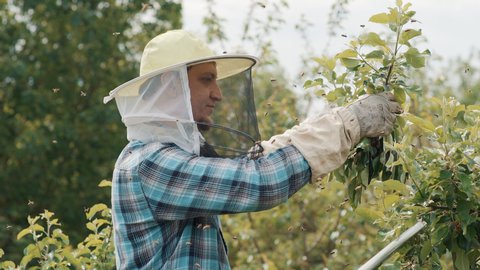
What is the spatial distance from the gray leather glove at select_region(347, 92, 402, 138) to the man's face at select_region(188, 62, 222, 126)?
563 mm

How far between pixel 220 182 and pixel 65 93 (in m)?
13.9

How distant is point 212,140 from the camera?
12.2 feet

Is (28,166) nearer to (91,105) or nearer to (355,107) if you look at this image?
(91,105)

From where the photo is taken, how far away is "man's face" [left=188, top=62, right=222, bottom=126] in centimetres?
363

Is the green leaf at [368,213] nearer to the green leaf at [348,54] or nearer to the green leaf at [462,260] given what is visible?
the green leaf at [462,260]

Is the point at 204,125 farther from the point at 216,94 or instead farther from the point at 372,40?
the point at 372,40

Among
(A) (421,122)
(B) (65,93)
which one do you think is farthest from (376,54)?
(B) (65,93)

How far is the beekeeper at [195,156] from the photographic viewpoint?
3.34 metres

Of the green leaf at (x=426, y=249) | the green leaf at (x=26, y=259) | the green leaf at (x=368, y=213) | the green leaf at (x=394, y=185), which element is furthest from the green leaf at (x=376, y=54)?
the green leaf at (x=26, y=259)

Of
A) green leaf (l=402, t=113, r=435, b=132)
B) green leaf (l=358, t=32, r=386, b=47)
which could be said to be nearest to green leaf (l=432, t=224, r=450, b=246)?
green leaf (l=402, t=113, r=435, b=132)

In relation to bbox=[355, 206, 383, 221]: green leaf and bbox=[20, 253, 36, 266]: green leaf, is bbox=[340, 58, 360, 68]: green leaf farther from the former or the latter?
bbox=[20, 253, 36, 266]: green leaf

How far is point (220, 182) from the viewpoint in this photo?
3338mm

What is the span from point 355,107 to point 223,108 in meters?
0.81

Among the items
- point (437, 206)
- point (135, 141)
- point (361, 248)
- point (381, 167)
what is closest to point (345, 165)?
point (381, 167)
